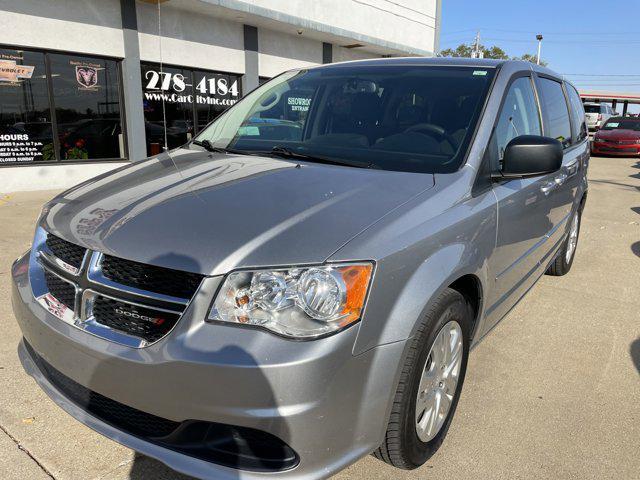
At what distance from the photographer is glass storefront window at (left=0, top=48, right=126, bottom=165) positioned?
9.16 m

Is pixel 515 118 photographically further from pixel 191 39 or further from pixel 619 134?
pixel 619 134

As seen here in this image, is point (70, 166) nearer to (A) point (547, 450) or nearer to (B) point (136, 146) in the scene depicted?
(B) point (136, 146)

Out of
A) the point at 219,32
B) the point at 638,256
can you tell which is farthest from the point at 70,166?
the point at 638,256

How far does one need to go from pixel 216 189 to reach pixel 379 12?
50.8 feet

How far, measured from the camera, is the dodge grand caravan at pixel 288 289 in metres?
1.69

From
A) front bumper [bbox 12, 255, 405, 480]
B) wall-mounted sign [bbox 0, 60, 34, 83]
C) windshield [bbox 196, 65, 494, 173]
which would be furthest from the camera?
wall-mounted sign [bbox 0, 60, 34, 83]

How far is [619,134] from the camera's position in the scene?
18.3 meters

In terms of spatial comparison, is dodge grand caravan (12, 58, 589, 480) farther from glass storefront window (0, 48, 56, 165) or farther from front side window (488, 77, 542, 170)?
glass storefront window (0, 48, 56, 165)

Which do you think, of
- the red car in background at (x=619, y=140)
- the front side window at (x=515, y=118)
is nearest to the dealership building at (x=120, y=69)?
the front side window at (x=515, y=118)

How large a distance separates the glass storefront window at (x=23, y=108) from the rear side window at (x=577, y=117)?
29.1ft

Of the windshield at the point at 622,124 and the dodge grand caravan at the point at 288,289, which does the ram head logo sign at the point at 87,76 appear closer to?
the dodge grand caravan at the point at 288,289

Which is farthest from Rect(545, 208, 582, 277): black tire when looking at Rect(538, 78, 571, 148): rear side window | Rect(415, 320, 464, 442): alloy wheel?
Rect(415, 320, 464, 442): alloy wheel

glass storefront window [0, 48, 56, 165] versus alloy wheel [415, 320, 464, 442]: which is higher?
glass storefront window [0, 48, 56, 165]

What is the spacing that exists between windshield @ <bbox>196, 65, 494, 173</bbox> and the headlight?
3.07ft
